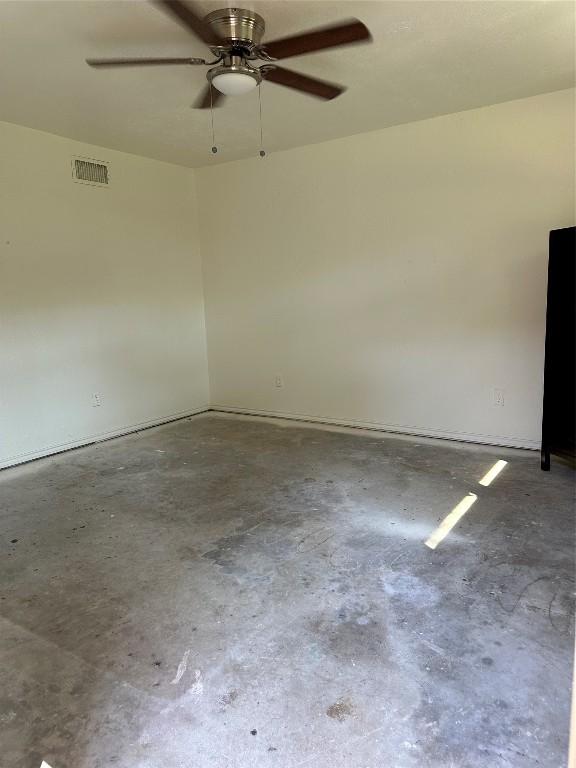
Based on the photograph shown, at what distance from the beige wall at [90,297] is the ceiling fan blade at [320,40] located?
2522 millimetres

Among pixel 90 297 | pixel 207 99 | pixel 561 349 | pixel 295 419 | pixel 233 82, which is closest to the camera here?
pixel 233 82

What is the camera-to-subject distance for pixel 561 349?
328 centimetres

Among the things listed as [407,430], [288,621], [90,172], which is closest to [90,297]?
[90,172]

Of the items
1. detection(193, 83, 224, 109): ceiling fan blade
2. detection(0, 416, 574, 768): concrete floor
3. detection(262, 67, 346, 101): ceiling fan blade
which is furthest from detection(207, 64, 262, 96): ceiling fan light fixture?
detection(0, 416, 574, 768): concrete floor

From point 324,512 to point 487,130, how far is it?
2958 mm

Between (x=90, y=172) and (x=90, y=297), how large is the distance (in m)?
1.04

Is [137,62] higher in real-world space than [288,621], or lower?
→ higher

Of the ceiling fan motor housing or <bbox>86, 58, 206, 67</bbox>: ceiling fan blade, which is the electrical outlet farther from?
<bbox>86, 58, 206, 67</bbox>: ceiling fan blade

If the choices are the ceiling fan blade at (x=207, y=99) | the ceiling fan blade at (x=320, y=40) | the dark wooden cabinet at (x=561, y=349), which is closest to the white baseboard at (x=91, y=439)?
the ceiling fan blade at (x=207, y=99)

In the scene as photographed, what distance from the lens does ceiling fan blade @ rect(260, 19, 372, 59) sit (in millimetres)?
1998

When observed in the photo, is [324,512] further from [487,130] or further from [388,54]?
[487,130]

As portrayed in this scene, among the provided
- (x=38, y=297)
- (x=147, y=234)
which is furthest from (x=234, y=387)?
(x=38, y=297)

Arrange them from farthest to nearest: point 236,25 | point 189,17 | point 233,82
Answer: point 233,82
point 236,25
point 189,17

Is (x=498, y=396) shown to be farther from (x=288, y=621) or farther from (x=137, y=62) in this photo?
(x=137, y=62)
